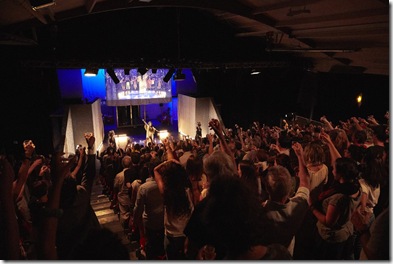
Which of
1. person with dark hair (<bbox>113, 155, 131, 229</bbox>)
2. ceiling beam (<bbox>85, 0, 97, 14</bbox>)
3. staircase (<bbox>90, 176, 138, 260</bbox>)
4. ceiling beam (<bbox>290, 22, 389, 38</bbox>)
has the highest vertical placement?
ceiling beam (<bbox>85, 0, 97, 14</bbox>)

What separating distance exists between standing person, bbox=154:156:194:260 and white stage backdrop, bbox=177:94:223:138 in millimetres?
10813

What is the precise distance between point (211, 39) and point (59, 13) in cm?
732

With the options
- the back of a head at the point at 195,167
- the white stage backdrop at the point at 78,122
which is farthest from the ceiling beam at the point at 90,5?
the white stage backdrop at the point at 78,122

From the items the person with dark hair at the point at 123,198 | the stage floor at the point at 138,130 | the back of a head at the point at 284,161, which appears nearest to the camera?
the back of a head at the point at 284,161

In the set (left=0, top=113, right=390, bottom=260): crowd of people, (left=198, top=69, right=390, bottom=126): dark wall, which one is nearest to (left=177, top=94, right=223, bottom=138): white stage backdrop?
(left=198, top=69, right=390, bottom=126): dark wall

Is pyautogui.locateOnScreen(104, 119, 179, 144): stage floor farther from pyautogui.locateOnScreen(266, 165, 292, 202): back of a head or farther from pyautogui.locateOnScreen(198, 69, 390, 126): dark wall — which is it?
pyautogui.locateOnScreen(266, 165, 292, 202): back of a head

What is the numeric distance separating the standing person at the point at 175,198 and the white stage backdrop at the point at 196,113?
10.8 m

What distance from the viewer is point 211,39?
12.3m

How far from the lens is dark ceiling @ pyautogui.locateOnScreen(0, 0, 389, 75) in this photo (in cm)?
572

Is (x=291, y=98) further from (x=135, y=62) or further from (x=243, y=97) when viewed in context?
(x=135, y=62)

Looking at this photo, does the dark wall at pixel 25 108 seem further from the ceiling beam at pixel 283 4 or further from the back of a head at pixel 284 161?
the back of a head at pixel 284 161

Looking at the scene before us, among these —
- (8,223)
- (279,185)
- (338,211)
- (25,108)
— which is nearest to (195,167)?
(279,185)

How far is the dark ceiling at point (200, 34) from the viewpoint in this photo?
5723mm

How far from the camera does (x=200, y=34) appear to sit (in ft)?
39.9
